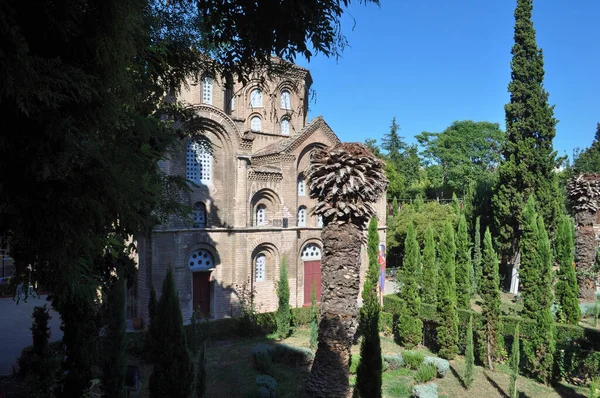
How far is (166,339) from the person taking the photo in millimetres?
9898

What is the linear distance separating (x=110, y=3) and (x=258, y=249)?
59.4 ft

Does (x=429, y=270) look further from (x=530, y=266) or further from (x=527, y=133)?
(x=527, y=133)

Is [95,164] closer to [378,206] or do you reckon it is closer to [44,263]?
[44,263]

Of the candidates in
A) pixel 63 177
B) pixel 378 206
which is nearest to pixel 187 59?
pixel 63 177

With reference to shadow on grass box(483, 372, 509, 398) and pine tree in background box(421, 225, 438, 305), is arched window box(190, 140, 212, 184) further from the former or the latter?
shadow on grass box(483, 372, 509, 398)

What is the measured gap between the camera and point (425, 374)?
13.0 m

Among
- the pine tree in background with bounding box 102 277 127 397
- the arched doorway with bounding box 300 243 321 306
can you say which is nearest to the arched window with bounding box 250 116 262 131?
the arched doorway with bounding box 300 243 321 306

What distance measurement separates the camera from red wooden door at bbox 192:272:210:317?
19.6 metres

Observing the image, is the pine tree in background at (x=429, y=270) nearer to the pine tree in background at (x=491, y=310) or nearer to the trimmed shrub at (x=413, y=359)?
the pine tree in background at (x=491, y=310)

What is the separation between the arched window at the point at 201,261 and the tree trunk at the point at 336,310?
9515 millimetres

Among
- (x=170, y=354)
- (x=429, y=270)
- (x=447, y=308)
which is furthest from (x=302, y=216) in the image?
(x=170, y=354)

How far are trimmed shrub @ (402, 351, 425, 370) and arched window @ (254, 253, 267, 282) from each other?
28.9ft

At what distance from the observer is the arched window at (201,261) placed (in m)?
19.4

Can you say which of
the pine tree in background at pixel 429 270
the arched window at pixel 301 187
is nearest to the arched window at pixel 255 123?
the arched window at pixel 301 187
